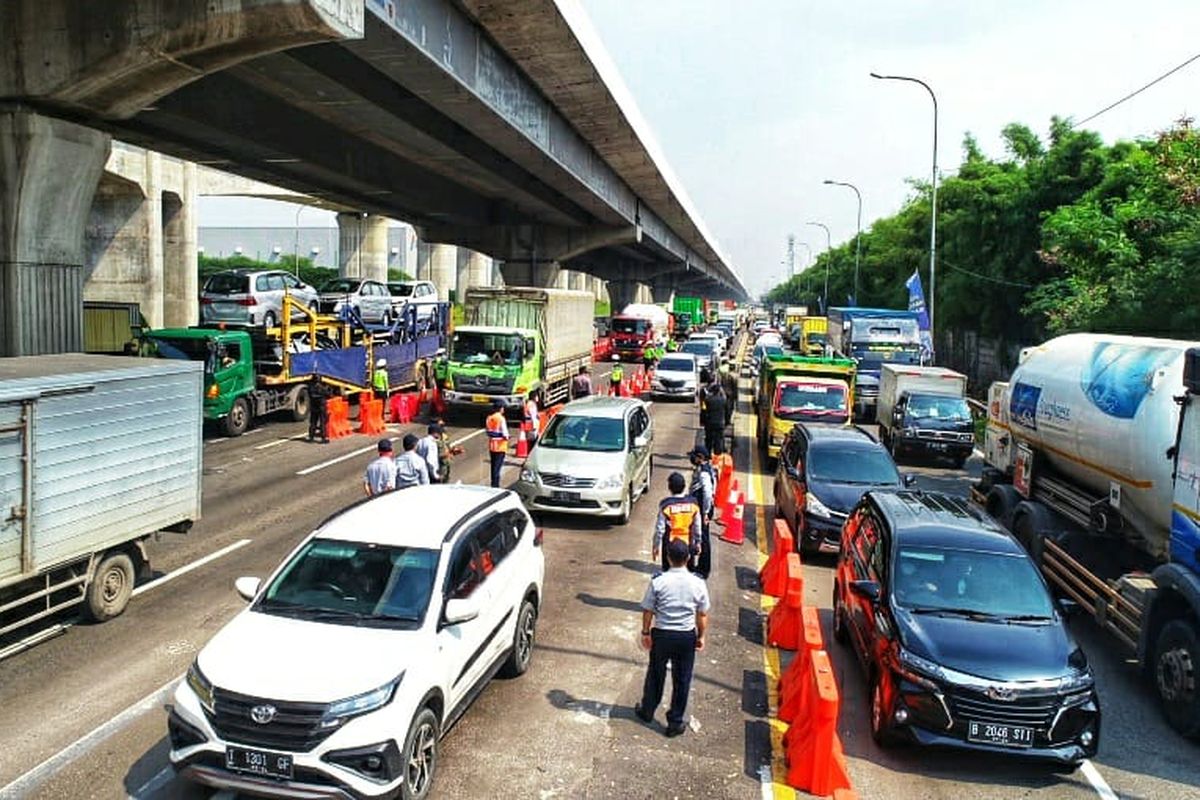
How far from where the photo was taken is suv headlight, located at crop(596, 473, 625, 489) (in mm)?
14398

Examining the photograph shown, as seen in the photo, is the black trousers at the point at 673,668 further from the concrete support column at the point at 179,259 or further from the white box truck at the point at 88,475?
the concrete support column at the point at 179,259

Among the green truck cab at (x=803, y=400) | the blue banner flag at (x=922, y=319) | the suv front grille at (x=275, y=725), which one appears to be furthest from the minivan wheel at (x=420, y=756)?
the blue banner flag at (x=922, y=319)

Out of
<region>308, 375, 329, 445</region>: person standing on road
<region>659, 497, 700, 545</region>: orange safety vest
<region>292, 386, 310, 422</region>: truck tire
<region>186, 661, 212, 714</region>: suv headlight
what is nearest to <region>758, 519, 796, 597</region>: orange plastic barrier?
<region>659, 497, 700, 545</region>: orange safety vest

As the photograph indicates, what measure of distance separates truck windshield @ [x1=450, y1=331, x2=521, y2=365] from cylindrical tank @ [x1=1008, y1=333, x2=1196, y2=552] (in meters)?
14.4

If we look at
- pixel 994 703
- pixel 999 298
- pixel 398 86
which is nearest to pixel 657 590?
pixel 994 703

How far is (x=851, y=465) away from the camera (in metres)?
14.2

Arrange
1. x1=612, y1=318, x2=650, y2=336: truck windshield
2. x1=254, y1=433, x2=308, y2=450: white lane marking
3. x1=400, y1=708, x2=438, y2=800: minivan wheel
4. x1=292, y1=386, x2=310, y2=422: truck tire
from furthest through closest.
Result: x1=612, y1=318, x2=650, y2=336: truck windshield, x1=292, y1=386, x2=310, y2=422: truck tire, x1=254, y1=433, x2=308, y2=450: white lane marking, x1=400, y1=708, x2=438, y2=800: minivan wheel

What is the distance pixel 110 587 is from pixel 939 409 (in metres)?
18.1

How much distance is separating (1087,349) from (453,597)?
9594 mm

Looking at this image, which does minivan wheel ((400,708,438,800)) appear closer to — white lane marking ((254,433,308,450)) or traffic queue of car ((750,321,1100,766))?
traffic queue of car ((750,321,1100,766))

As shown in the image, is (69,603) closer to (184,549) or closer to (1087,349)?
(184,549)

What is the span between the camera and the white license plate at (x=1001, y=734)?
7191 millimetres

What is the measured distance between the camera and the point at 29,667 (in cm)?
884

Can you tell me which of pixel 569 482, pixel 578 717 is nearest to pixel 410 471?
pixel 569 482
